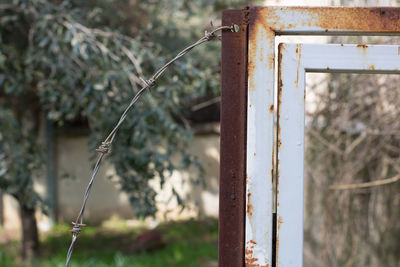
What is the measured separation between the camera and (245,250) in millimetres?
1053

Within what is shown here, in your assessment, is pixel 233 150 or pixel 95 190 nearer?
pixel 233 150

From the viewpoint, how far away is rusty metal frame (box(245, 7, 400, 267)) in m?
1.04

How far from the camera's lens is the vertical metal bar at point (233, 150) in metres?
1.06

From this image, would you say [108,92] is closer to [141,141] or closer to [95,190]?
[141,141]

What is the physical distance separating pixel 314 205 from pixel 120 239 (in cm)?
291

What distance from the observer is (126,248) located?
542 centimetres

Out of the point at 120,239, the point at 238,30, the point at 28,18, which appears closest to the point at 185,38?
the point at 28,18

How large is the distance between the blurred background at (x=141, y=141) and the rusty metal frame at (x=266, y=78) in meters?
0.46

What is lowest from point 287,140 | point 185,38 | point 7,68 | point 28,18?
point 287,140

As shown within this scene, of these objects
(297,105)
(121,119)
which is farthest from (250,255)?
(121,119)

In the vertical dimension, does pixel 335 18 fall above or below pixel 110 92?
below

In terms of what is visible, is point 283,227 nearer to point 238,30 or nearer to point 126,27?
point 238,30

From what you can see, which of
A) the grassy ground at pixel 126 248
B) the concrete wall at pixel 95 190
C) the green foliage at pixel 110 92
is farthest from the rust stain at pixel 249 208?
the concrete wall at pixel 95 190

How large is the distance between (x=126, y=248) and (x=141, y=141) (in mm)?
3225
